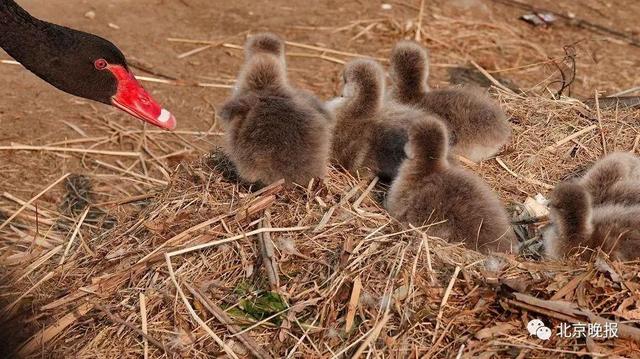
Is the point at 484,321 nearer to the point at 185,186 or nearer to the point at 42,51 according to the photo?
the point at 185,186

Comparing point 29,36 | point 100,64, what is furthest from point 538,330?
point 29,36

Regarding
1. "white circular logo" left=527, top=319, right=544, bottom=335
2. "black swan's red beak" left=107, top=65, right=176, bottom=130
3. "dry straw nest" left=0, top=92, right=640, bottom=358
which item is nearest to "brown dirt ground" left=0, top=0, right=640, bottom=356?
"black swan's red beak" left=107, top=65, right=176, bottom=130

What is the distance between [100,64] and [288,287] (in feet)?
6.85

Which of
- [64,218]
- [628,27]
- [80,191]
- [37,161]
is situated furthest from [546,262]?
[628,27]

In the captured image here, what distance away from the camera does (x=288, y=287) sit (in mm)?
3848

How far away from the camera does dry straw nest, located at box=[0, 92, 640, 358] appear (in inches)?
140

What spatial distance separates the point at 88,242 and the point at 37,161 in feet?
7.54

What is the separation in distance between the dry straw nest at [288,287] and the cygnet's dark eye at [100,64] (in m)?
0.95

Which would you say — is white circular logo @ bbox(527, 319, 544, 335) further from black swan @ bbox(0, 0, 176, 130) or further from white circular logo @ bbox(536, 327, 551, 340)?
black swan @ bbox(0, 0, 176, 130)

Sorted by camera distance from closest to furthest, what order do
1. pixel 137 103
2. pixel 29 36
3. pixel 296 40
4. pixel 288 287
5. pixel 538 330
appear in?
pixel 538 330, pixel 288 287, pixel 29 36, pixel 137 103, pixel 296 40

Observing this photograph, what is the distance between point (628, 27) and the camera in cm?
939

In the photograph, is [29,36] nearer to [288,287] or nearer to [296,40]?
[288,287]

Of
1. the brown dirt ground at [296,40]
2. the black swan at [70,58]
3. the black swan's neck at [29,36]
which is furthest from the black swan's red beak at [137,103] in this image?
the brown dirt ground at [296,40]

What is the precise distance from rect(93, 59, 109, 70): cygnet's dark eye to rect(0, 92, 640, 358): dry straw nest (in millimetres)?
951
